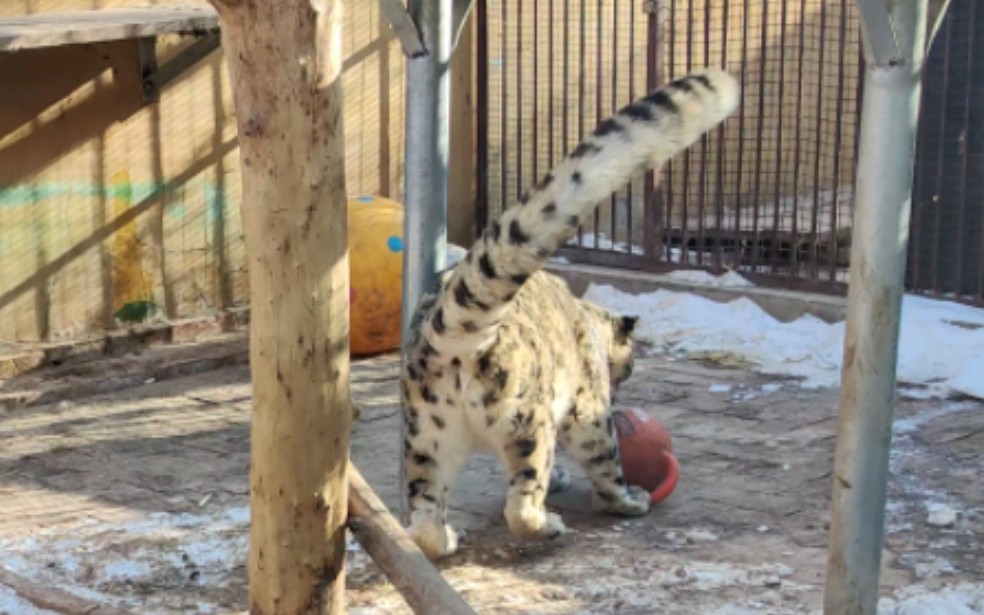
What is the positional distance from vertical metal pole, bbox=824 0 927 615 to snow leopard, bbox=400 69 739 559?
1.57ft

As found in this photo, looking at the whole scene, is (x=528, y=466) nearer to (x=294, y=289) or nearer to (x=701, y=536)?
(x=701, y=536)

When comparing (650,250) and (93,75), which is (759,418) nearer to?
(650,250)

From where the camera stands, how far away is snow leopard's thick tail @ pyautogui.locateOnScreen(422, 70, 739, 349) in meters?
3.88

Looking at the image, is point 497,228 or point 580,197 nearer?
point 580,197

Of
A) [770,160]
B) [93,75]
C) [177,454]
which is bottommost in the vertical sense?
[177,454]

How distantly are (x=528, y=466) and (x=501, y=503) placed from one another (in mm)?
1057

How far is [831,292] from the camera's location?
10.1 m

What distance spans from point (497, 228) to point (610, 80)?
7705 mm

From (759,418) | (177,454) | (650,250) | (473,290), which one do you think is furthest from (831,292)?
(473,290)

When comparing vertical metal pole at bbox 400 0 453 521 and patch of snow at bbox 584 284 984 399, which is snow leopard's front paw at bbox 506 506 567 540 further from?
patch of snow at bbox 584 284 984 399

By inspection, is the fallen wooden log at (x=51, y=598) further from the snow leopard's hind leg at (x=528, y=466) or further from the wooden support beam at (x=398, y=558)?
the snow leopard's hind leg at (x=528, y=466)

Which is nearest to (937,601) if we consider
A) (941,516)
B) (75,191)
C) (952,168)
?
(941,516)

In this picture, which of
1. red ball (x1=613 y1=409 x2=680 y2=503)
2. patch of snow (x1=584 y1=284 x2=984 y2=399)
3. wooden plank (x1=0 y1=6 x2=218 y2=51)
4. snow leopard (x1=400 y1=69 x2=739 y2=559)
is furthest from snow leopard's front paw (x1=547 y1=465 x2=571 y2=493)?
wooden plank (x1=0 y1=6 x2=218 y2=51)

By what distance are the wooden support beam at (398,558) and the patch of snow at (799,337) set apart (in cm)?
501
